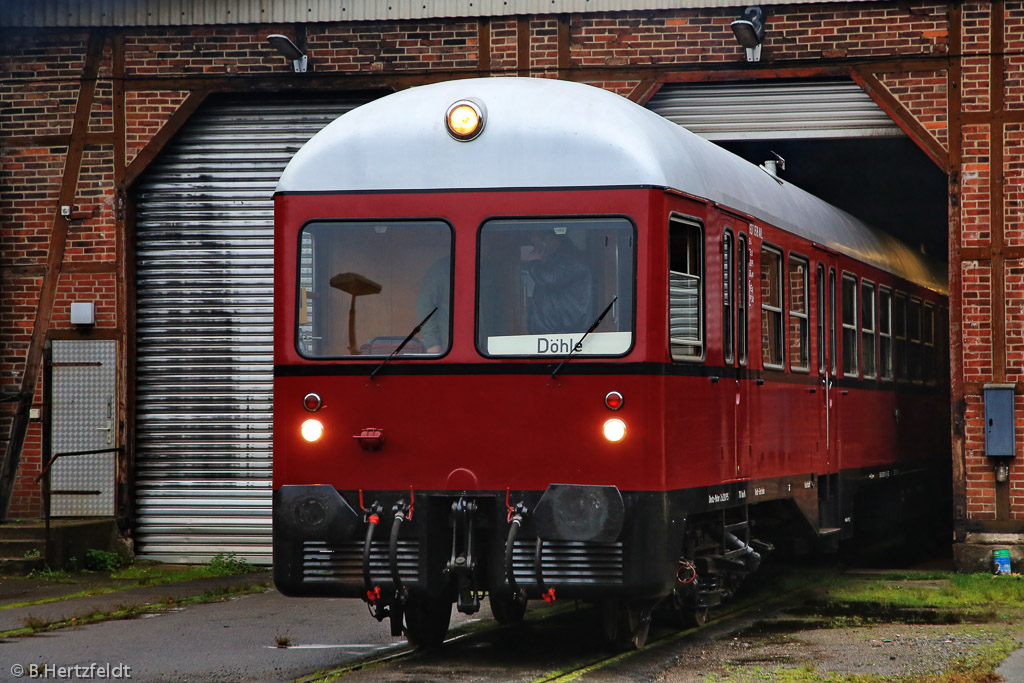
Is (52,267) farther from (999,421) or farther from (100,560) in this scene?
(999,421)

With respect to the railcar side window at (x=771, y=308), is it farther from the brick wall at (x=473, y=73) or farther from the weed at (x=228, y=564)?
the weed at (x=228, y=564)

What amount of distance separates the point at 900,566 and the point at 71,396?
830cm

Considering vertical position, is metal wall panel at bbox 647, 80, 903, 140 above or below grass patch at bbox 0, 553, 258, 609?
above

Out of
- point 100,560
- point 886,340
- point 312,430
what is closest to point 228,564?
point 100,560

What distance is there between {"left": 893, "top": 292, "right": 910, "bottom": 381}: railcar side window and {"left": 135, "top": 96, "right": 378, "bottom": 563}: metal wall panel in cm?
558

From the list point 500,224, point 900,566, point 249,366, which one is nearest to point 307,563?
point 500,224

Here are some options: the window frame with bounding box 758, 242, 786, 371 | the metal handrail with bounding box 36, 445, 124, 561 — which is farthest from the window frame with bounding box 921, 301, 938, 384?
the metal handrail with bounding box 36, 445, 124, 561

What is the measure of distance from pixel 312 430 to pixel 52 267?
686 centimetres

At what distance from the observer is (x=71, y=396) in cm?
1381

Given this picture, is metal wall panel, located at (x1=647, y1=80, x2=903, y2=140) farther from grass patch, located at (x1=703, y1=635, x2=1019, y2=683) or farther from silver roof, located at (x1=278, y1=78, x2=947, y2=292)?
grass patch, located at (x1=703, y1=635, x2=1019, y2=683)

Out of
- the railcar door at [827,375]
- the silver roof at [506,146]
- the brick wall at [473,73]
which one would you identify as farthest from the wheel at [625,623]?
the brick wall at [473,73]

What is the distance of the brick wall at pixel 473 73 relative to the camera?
1267cm

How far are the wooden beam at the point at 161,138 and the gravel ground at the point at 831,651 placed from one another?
24.3 feet

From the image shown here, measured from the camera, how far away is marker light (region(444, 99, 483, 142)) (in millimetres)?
7898
